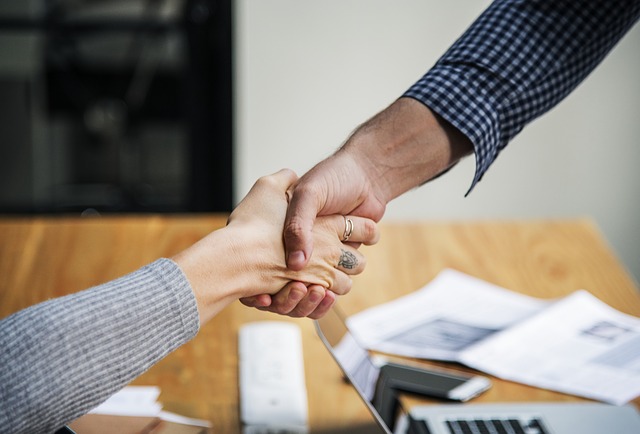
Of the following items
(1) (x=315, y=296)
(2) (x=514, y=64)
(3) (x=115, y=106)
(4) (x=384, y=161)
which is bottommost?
(3) (x=115, y=106)

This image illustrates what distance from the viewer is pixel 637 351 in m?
1.36

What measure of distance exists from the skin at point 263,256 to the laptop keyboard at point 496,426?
0.25 meters

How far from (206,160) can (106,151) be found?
1.22 feet

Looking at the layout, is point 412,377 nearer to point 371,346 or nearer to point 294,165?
point 371,346

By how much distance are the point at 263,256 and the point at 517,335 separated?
425 mm

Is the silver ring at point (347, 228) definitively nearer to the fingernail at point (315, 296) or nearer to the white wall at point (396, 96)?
the fingernail at point (315, 296)

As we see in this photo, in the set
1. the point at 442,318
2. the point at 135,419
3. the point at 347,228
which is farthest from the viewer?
the point at 442,318

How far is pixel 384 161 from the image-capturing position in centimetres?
135

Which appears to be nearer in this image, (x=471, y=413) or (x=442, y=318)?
(x=471, y=413)

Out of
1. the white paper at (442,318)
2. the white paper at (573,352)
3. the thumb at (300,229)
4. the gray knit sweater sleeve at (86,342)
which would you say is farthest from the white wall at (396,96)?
the gray knit sweater sleeve at (86,342)

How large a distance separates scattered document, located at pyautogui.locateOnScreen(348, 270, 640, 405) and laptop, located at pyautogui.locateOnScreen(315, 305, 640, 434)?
51 millimetres

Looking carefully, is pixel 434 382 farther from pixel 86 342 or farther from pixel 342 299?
pixel 86 342

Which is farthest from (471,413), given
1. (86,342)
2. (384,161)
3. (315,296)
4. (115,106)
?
(115,106)

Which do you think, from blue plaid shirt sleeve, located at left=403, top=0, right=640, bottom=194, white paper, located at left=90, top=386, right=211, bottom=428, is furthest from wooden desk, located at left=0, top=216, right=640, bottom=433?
blue plaid shirt sleeve, located at left=403, top=0, right=640, bottom=194
